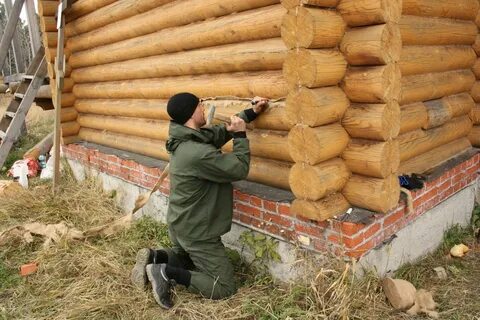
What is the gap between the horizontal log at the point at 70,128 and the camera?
742 cm

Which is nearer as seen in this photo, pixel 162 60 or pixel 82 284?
pixel 82 284

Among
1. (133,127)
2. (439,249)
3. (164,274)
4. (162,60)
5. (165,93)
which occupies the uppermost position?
(162,60)

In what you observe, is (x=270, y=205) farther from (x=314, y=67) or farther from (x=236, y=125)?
(x=314, y=67)

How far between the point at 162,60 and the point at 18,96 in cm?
414

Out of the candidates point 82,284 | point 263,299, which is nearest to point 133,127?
point 82,284

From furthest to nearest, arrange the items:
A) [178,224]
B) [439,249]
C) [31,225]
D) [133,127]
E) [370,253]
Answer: [133,127], [31,225], [439,249], [178,224], [370,253]

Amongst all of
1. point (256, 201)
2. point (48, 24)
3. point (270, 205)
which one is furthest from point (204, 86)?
point (48, 24)

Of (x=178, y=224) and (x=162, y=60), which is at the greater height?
(x=162, y=60)

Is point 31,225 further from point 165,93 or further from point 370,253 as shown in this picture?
point 370,253

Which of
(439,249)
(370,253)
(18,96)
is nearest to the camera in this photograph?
(370,253)

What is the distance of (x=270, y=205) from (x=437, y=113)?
1874mm

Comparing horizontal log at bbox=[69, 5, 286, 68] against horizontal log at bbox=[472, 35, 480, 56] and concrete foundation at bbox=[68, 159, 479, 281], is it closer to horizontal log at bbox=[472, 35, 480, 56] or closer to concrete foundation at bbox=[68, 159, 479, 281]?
concrete foundation at bbox=[68, 159, 479, 281]

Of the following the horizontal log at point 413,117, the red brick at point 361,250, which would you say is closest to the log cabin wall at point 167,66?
the red brick at point 361,250

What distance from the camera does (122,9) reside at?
5.48m
